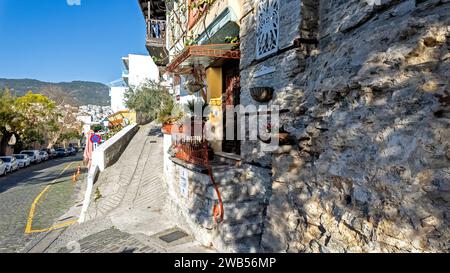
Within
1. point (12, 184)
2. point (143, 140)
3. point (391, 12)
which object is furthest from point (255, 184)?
point (12, 184)

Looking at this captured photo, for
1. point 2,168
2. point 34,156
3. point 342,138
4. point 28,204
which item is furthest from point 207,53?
point 34,156

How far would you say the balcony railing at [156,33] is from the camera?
18.0 m

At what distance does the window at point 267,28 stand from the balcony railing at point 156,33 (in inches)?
531

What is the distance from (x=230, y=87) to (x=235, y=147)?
2237 mm

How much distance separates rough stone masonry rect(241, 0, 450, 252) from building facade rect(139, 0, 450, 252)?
0.01m

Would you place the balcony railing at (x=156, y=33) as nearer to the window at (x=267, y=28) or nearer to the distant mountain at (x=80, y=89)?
the window at (x=267, y=28)

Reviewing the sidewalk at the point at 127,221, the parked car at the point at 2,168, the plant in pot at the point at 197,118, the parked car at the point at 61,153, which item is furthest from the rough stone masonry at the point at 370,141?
the parked car at the point at 61,153

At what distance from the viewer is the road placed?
882 cm

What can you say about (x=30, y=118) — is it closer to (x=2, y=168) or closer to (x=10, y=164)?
(x=10, y=164)

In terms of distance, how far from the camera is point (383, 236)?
246 centimetres

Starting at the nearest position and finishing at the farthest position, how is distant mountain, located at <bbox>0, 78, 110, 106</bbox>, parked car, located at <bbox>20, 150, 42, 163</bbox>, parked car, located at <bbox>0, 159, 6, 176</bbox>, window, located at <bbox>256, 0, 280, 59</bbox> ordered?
1. window, located at <bbox>256, 0, 280, 59</bbox>
2. parked car, located at <bbox>0, 159, 6, 176</bbox>
3. parked car, located at <bbox>20, 150, 42, 163</bbox>
4. distant mountain, located at <bbox>0, 78, 110, 106</bbox>

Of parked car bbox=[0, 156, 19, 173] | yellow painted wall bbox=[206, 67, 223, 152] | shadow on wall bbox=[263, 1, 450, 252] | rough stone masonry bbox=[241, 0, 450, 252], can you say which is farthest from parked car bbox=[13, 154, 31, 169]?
shadow on wall bbox=[263, 1, 450, 252]

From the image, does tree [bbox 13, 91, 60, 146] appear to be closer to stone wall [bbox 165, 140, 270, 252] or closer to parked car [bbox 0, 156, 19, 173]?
parked car [bbox 0, 156, 19, 173]
